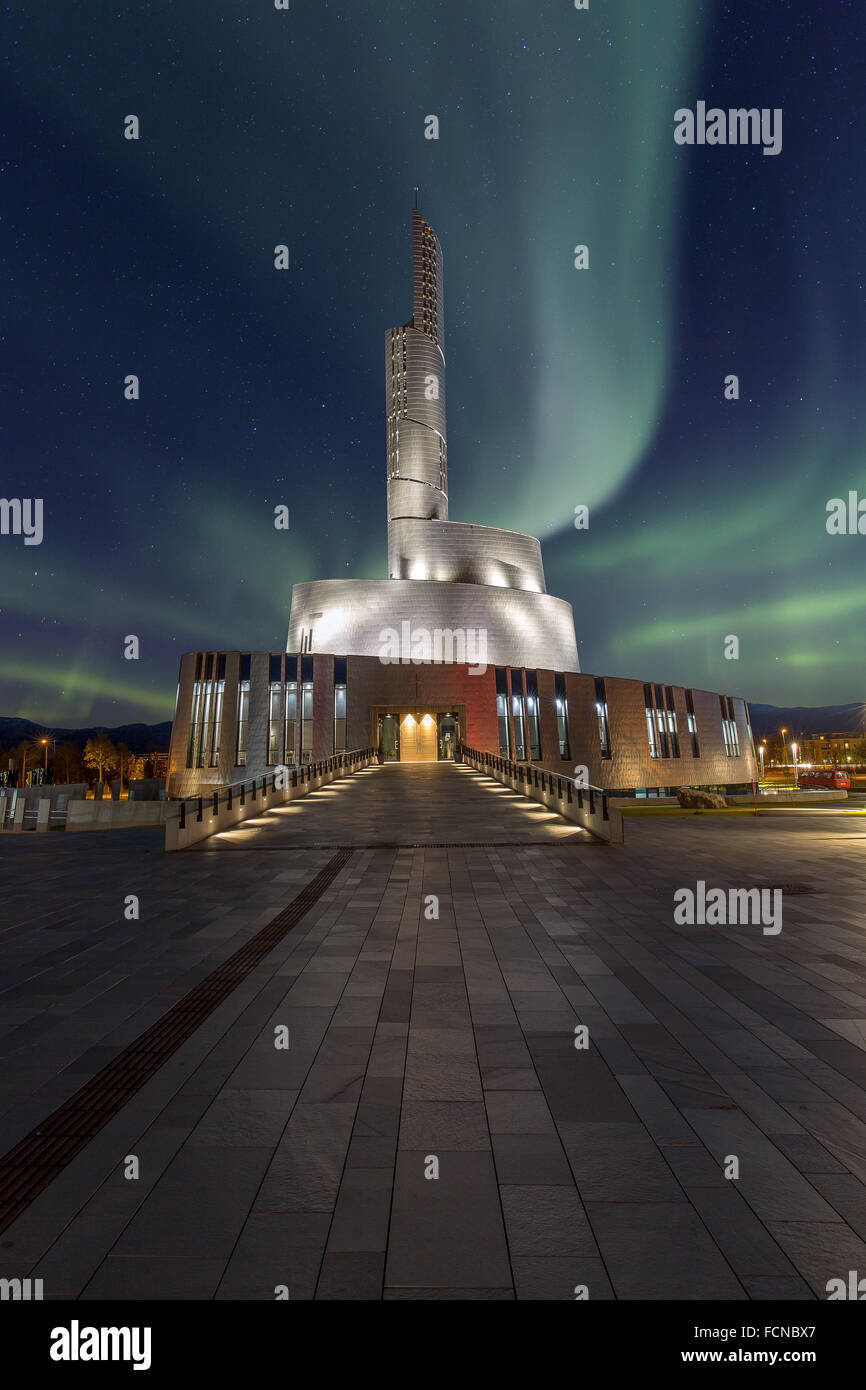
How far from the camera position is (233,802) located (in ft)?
61.5

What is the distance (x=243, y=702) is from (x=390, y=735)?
12265 mm

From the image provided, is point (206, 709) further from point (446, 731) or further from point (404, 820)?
point (404, 820)

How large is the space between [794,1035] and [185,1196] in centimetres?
464

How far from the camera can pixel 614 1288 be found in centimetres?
280

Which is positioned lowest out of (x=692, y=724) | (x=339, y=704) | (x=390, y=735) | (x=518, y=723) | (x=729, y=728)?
(x=390, y=735)

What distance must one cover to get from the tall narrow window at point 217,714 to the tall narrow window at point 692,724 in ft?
144

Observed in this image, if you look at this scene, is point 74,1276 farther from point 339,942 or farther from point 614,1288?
point 339,942

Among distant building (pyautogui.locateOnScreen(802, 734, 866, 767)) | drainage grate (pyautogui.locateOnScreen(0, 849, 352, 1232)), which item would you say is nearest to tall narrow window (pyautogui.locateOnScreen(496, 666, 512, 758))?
drainage grate (pyautogui.locateOnScreen(0, 849, 352, 1232))

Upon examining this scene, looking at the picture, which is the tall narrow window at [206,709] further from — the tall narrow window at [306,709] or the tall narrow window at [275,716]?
the tall narrow window at [306,709]

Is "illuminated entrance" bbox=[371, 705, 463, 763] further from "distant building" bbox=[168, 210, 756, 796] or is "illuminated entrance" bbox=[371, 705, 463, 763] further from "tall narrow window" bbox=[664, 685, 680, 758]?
"tall narrow window" bbox=[664, 685, 680, 758]

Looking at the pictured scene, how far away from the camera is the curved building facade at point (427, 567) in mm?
70750

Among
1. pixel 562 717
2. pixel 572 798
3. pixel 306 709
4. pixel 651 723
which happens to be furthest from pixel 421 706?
pixel 572 798
